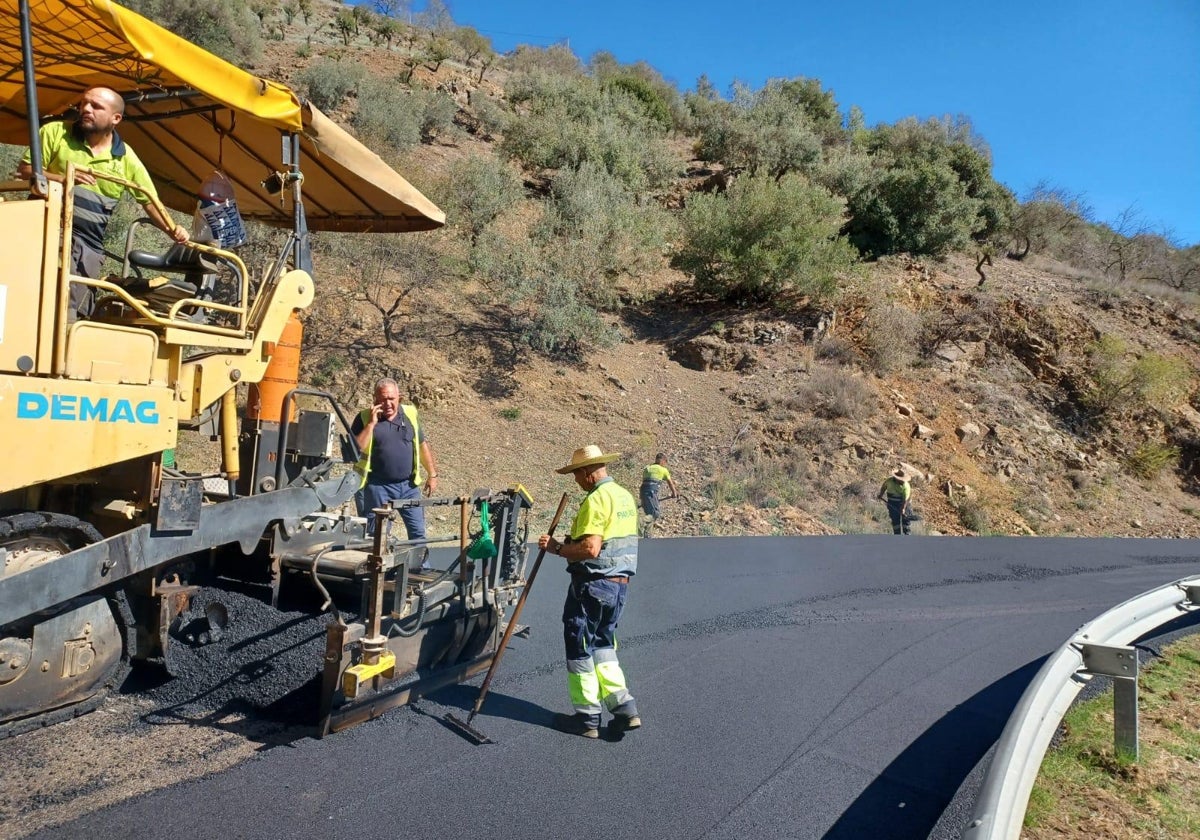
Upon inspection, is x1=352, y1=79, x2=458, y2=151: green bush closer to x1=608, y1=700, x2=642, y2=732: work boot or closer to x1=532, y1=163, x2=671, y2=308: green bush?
x1=532, y1=163, x2=671, y2=308: green bush

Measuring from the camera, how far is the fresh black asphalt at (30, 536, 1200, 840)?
327cm

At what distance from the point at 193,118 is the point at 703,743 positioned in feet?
14.9

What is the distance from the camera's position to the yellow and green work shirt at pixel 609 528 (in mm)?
4410

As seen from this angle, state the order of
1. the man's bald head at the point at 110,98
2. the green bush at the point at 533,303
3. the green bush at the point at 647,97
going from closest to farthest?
the man's bald head at the point at 110,98
the green bush at the point at 533,303
the green bush at the point at 647,97

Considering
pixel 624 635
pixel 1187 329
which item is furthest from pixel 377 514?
pixel 1187 329

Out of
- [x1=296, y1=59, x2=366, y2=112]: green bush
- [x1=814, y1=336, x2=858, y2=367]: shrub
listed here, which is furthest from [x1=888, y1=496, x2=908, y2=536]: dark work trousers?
[x1=296, y1=59, x2=366, y2=112]: green bush

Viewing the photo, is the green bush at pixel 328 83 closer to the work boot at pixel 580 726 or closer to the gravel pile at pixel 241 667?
the gravel pile at pixel 241 667

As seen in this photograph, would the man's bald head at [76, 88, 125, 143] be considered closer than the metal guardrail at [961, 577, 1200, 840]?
No

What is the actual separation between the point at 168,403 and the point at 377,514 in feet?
3.52

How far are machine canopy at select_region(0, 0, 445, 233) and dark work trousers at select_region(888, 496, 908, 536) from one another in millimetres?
10133

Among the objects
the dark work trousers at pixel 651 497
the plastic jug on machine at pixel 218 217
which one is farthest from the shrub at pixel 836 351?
the plastic jug on machine at pixel 218 217

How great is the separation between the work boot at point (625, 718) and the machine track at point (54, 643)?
8.01 ft

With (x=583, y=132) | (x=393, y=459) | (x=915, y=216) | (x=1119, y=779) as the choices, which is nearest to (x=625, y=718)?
(x=1119, y=779)

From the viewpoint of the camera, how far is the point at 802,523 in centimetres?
1332
